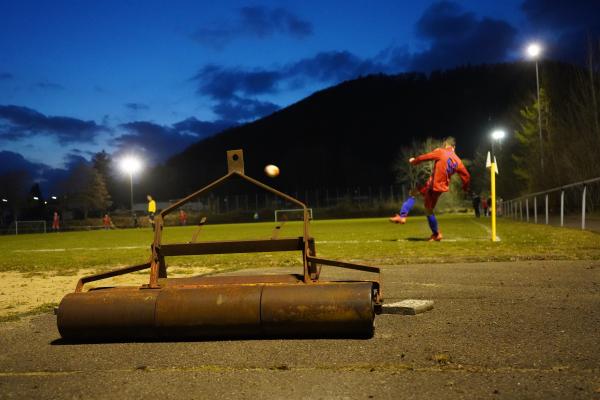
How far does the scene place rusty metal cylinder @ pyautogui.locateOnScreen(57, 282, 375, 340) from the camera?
393 cm

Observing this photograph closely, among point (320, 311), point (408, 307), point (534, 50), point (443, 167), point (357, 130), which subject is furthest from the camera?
point (357, 130)

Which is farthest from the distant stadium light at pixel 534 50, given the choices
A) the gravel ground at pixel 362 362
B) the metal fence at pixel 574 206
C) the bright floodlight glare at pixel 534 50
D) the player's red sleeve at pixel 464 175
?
the gravel ground at pixel 362 362

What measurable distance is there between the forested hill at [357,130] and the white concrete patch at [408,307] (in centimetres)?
13862

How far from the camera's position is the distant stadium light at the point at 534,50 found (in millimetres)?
38125

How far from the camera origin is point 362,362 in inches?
132

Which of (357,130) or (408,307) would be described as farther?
(357,130)

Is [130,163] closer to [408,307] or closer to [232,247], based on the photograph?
[232,247]

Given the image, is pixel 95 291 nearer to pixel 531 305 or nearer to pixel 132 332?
pixel 132 332

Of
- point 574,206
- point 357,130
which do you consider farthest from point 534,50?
point 357,130

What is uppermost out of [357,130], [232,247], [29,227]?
[357,130]

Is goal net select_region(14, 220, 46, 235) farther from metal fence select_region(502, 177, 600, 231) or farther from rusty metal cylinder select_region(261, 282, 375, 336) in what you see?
rusty metal cylinder select_region(261, 282, 375, 336)

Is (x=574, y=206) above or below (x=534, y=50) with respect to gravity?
below

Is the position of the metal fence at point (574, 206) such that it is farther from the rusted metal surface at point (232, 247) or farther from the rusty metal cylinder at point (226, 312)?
the rusty metal cylinder at point (226, 312)

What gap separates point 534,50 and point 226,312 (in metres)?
39.1
